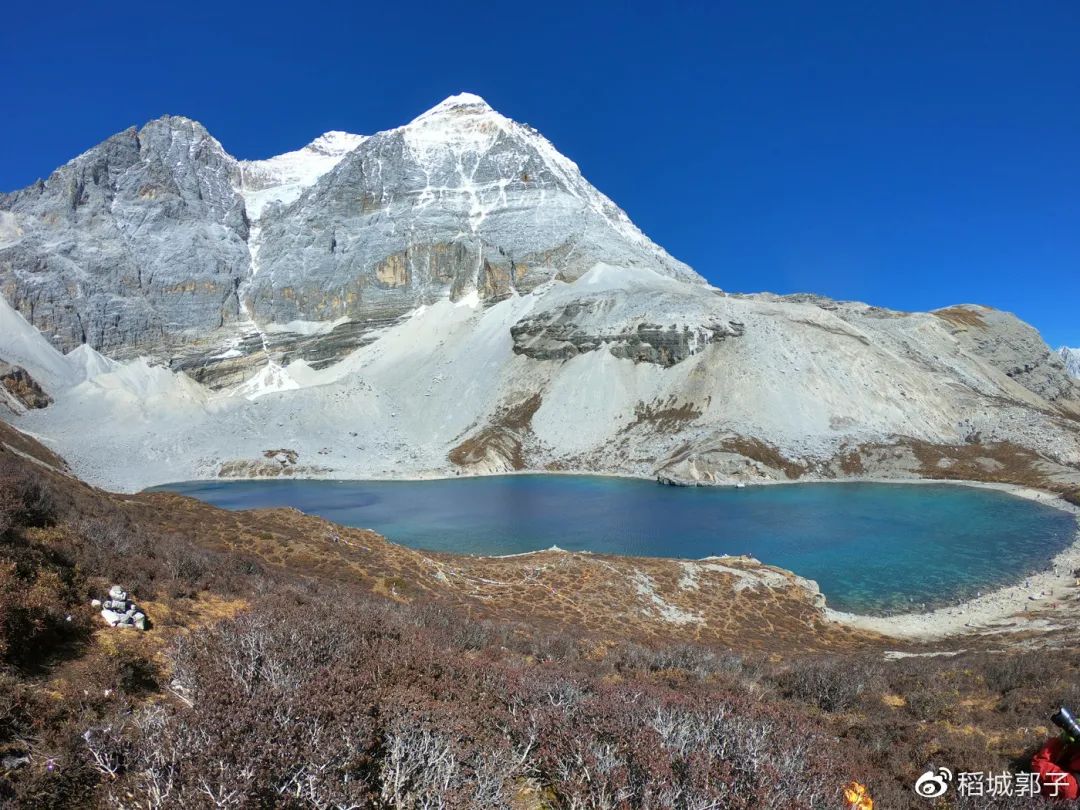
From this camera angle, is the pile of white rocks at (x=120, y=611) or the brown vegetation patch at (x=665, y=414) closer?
the pile of white rocks at (x=120, y=611)

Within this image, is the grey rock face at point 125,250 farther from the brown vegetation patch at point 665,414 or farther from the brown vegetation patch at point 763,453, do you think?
the brown vegetation patch at point 763,453

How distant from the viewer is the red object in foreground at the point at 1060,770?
591 cm

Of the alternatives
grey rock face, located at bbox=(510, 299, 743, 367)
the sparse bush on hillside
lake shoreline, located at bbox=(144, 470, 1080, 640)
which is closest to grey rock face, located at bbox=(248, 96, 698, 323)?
grey rock face, located at bbox=(510, 299, 743, 367)

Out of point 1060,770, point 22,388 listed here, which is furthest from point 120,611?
point 22,388

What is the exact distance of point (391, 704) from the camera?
5.38 metres

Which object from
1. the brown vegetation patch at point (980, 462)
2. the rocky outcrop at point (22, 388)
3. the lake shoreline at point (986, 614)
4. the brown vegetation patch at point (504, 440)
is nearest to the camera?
the lake shoreline at point (986, 614)

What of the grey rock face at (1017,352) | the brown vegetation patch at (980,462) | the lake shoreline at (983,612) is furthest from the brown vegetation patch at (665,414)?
the grey rock face at (1017,352)

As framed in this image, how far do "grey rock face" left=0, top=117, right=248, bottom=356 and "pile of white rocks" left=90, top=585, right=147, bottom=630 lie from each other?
17444cm

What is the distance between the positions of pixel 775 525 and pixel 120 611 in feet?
145

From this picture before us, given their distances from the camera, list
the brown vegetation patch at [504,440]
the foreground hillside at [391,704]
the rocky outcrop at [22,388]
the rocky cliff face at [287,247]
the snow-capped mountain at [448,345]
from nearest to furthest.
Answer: the foreground hillside at [391,704] → the snow-capped mountain at [448,345] → the brown vegetation patch at [504,440] → the rocky outcrop at [22,388] → the rocky cliff face at [287,247]

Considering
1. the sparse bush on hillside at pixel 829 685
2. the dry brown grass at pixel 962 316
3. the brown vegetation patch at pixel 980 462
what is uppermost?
the dry brown grass at pixel 962 316

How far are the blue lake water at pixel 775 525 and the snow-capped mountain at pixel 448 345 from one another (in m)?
13.2

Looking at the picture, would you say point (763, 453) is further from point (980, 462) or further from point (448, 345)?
point (448, 345)

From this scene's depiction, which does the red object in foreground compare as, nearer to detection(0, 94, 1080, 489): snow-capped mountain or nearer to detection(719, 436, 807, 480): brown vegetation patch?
detection(0, 94, 1080, 489): snow-capped mountain
